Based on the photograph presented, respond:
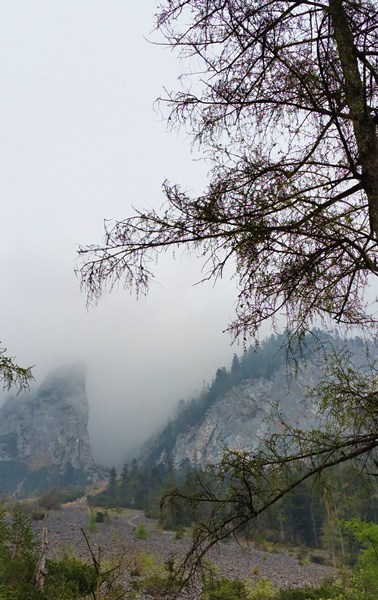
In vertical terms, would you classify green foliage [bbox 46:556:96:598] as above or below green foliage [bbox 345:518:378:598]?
below

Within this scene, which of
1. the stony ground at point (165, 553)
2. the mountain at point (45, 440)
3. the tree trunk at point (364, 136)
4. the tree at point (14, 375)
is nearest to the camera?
the tree trunk at point (364, 136)

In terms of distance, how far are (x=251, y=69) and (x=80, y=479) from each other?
137 m

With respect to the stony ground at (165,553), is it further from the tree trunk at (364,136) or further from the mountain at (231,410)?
the mountain at (231,410)

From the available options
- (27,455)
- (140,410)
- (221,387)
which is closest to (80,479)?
(27,455)

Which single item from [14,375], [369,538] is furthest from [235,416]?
[14,375]

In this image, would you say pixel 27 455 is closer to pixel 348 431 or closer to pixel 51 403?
pixel 51 403

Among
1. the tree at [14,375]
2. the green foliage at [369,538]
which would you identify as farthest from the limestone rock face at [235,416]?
the tree at [14,375]

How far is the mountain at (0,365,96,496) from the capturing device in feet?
433

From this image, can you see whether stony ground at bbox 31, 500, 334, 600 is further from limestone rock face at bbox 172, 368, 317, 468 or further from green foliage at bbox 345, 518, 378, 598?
limestone rock face at bbox 172, 368, 317, 468

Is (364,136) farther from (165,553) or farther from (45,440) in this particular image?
(45,440)

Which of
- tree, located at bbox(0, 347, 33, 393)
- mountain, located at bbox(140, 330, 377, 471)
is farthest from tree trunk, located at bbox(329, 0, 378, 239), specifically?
mountain, located at bbox(140, 330, 377, 471)

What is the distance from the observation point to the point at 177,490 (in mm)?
2342

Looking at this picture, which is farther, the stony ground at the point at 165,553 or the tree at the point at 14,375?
the stony ground at the point at 165,553

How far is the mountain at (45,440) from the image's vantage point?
132125mm
